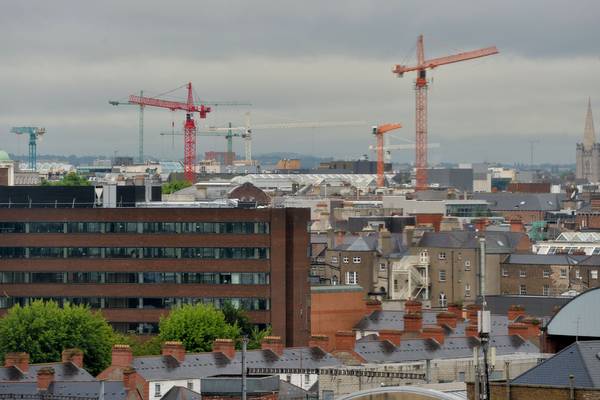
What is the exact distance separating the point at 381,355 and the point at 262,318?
31609mm

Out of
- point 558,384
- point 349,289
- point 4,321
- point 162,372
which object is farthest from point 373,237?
point 558,384

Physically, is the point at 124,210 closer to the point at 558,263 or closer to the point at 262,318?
the point at 262,318

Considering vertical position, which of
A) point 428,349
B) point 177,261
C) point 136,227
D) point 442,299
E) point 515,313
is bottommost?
point 442,299

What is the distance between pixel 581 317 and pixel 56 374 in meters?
25.0

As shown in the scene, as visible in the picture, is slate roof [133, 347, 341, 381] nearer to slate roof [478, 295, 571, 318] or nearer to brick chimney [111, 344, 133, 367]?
brick chimney [111, 344, 133, 367]

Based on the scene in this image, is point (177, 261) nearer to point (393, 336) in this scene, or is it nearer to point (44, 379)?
point (393, 336)

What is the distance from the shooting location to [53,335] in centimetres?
11944

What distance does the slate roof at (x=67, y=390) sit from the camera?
8694 cm

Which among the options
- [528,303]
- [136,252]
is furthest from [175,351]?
[528,303]

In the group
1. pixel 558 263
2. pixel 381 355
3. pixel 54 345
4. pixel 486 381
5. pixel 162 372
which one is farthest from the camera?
pixel 558 263

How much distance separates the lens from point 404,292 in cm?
17650

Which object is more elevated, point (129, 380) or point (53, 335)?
point (129, 380)

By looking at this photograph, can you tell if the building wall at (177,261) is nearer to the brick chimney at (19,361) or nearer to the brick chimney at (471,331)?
the brick chimney at (471,331)

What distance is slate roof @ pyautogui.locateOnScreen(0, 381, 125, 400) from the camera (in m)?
86.9
